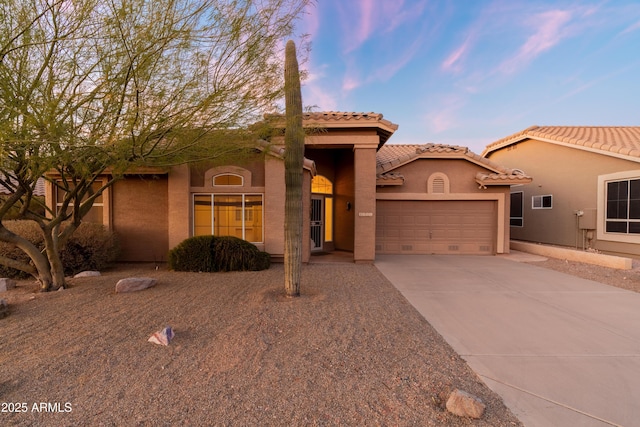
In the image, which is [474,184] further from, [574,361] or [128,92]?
[128,92]

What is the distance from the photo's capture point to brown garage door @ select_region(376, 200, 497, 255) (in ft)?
41.5

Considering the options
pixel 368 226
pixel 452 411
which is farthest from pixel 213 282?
pixel 452 411

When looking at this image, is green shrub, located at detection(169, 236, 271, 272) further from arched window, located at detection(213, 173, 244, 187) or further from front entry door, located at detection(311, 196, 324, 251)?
front entry door, located at detection(311, 196, 324, 251)

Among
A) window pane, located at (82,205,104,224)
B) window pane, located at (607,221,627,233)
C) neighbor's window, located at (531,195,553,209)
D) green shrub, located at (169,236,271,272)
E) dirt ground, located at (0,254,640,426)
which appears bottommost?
dirt ground, located at (0,254,640,426)

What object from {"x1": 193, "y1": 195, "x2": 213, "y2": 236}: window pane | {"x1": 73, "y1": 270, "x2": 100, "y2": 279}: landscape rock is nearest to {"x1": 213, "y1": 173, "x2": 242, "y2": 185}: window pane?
{"x1": 193, "y1": 195, "x2": 213, "y2": 236}: window pane

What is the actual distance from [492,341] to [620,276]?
281 inches

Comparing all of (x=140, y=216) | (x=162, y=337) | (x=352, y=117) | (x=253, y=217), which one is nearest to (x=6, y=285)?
(x=140, y=216)

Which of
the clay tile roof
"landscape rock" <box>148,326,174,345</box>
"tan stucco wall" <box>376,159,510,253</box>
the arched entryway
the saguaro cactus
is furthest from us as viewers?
the arched entryway

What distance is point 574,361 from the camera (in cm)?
377

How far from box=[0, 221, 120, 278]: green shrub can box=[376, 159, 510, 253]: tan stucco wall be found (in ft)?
30.6

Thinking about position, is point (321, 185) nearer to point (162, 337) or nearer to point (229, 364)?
point (162, 337)

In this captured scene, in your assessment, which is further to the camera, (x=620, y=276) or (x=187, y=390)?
(x=620, y=276)

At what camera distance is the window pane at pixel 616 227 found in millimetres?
11320

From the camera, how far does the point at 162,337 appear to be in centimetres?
406
